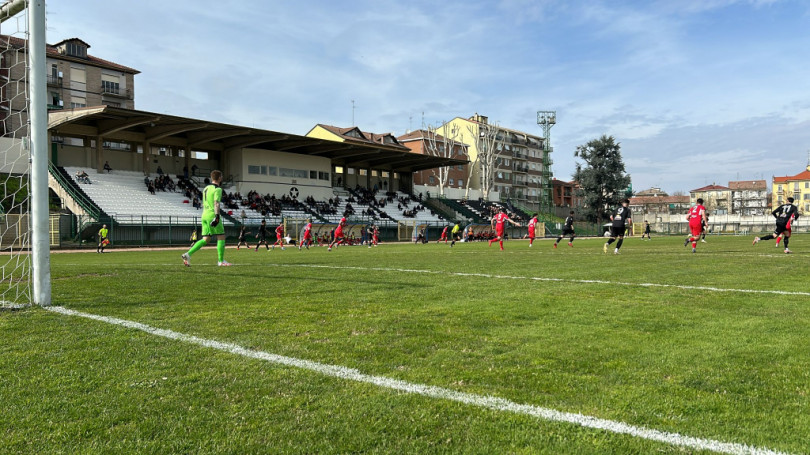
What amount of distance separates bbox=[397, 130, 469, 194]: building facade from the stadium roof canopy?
58.8ft

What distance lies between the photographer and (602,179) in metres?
73.6

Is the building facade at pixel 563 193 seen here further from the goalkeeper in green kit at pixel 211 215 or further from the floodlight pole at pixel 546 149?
the goalkeeper in green kit at pixel 211 215

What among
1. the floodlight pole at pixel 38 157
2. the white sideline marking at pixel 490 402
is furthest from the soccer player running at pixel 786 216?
the floodlight pole at pixel 38 157

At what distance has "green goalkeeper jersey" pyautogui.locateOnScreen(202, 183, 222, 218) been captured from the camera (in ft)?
36.1

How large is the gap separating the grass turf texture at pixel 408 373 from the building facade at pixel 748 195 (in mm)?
150655

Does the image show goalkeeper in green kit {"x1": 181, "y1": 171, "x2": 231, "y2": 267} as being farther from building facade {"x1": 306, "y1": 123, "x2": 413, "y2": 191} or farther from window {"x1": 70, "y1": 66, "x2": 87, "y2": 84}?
window {"x1": 70, "y1": 66, "x2": 87, "y2": 84}

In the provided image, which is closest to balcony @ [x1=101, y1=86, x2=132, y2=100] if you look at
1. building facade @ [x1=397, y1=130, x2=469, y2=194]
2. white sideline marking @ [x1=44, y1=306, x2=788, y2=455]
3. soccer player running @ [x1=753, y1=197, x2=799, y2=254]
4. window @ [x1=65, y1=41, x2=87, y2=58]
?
window @ [x1=65, y1=41, x2=87, y2=58]

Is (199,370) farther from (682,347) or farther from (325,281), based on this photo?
(325,281)

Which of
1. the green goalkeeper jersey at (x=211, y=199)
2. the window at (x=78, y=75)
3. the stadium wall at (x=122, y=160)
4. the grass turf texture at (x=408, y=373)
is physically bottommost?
the grass turf texture at (x=408, y=373)

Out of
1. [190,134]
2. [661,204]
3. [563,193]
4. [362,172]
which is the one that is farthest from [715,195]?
[190,134]

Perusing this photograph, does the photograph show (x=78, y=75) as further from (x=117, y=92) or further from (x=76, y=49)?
(x=117, y=92)

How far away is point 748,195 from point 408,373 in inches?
6403

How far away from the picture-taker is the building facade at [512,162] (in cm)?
8512

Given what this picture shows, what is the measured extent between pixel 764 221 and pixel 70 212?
247ft
